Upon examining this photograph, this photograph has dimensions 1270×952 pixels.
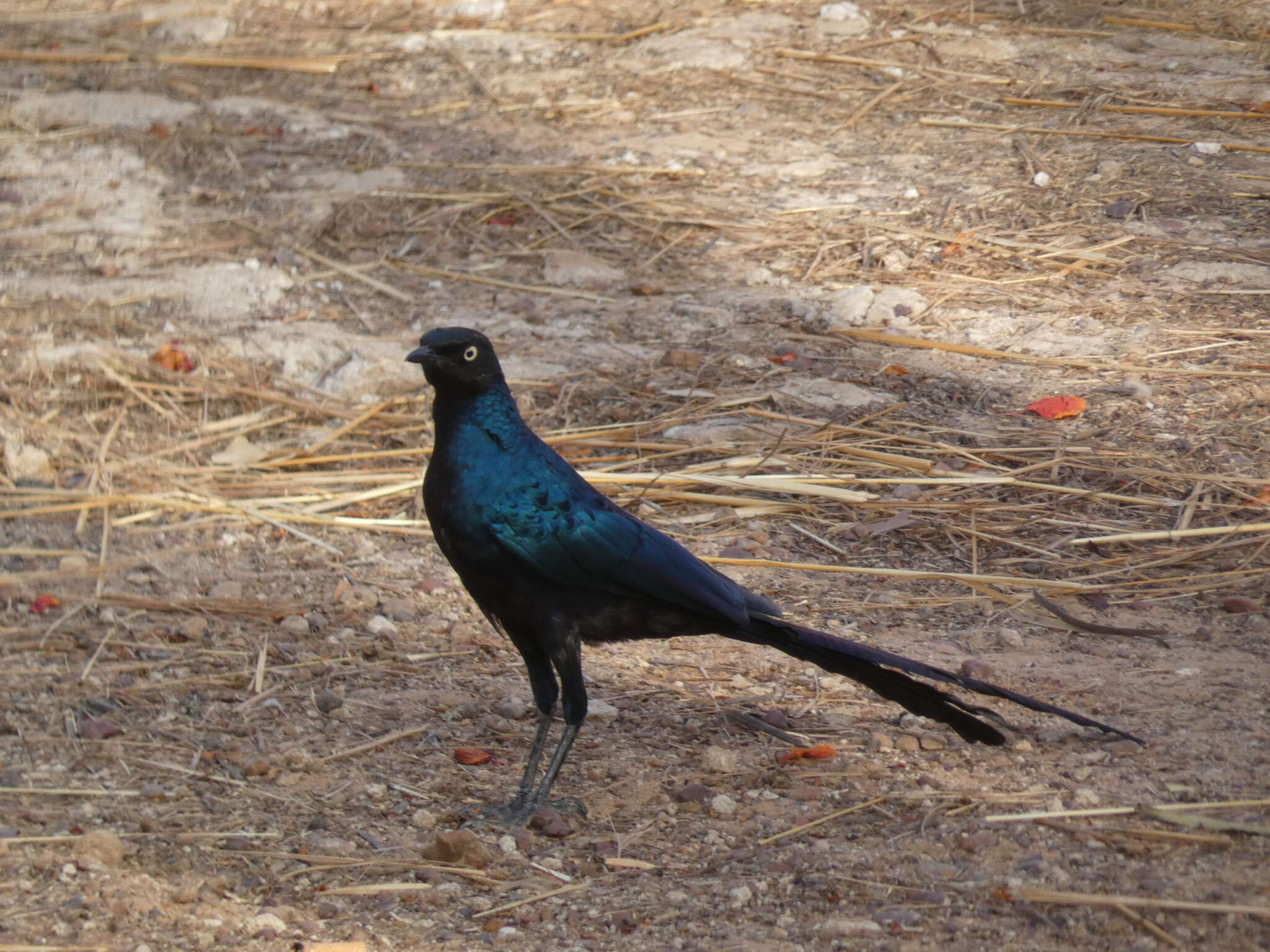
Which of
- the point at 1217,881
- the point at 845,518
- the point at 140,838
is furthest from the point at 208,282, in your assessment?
the point at 1217,881

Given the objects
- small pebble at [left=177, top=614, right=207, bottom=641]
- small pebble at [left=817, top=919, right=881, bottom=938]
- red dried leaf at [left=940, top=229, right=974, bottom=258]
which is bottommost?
small pebble at [left=177, top=614, right=207, bottom=641]

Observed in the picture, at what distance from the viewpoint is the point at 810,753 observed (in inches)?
128

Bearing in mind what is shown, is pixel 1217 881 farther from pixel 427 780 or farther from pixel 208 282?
pixel 208 282

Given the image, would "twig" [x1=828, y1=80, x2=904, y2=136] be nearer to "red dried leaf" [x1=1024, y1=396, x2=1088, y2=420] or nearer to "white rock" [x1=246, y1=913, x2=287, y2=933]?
"red dried leaf" [x1=1024, y1=396, x2=1088, y2=420]

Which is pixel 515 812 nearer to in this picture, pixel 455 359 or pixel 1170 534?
pixel 455 359

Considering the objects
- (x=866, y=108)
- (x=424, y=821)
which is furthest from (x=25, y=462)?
(x=866, y=108)

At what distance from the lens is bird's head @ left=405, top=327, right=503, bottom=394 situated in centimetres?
311

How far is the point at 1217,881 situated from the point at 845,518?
201 cm

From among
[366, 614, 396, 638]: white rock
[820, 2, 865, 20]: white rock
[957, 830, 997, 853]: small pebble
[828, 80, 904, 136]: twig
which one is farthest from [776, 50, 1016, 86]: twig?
[957, 830, 997, 853]: small pebble

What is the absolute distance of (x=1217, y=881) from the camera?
2504 millimetres

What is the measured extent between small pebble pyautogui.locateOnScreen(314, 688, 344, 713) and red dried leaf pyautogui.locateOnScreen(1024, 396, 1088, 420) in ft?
8.53

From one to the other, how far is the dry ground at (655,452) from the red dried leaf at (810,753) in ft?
0.17

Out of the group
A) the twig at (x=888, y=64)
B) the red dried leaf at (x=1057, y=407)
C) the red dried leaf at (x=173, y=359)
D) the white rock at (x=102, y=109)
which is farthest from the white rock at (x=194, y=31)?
the red dried leaf at (x=1057, y=407)

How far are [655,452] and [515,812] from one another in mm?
1884
